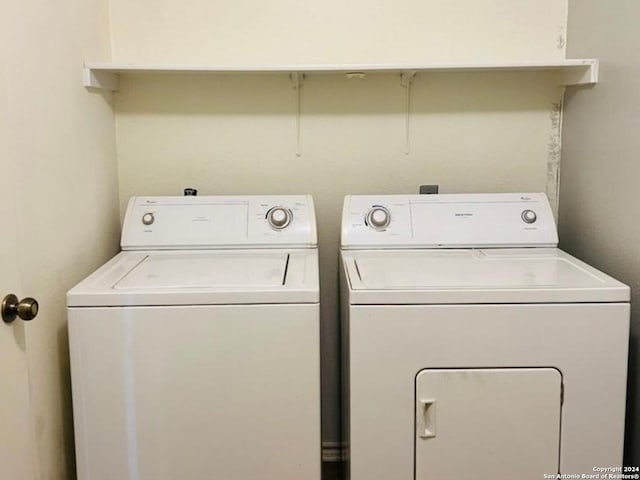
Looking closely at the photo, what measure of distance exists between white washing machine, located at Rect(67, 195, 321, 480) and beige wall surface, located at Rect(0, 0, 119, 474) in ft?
0.36

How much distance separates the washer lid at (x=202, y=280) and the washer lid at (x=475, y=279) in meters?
0.14

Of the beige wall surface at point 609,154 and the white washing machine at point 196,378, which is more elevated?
the beige wall surface at point 609,154

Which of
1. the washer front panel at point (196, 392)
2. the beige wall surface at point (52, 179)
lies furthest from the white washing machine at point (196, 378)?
the beige wall surface at point (52, 179)

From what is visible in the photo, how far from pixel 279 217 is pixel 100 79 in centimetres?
74

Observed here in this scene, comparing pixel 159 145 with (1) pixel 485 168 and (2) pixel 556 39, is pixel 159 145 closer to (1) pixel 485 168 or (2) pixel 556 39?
(1) pixel 485 168

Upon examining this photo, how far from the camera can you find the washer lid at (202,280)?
1480 millimetres

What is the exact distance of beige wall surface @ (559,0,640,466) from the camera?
5.55 ft

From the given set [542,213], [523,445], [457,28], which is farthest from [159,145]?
[523,445]

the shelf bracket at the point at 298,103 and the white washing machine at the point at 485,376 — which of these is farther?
the shelf bracket at the point at 298,103

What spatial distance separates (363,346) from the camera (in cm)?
149

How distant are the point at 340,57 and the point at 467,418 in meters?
1.31

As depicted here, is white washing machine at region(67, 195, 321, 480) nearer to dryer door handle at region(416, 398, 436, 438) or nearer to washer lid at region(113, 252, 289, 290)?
washer lid at region(113, 252, 289, 290)

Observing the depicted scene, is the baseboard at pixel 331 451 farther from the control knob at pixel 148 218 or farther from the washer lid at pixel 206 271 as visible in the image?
the control knob at pixel 148 218

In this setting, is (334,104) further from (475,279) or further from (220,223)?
(475,279)
